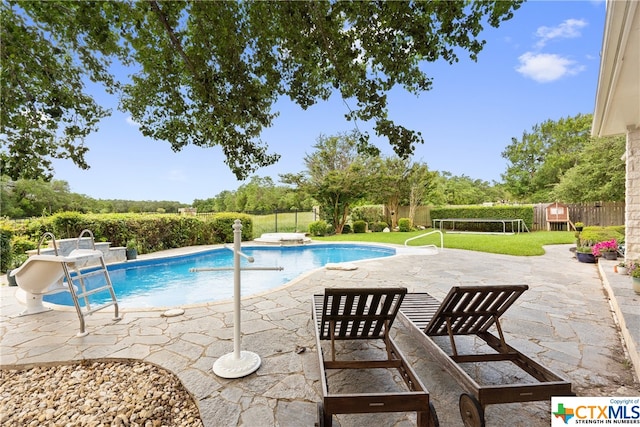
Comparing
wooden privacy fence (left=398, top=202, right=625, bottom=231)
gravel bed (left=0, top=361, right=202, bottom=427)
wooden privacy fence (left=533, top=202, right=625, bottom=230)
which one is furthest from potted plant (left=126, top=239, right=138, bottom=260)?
wooden privacy fence (left=533, top=202, right=625, bottom=230)

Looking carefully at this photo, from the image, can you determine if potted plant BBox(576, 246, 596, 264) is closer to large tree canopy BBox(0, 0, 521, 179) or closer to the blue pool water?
the blue pool water

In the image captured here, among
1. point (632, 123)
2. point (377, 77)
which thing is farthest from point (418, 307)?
point (632, 123)

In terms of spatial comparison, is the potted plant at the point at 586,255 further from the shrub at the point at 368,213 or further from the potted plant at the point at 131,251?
the potted plant at the point at 131,251

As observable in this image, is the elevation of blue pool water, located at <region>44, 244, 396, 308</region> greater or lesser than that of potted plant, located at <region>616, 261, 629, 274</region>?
lesser

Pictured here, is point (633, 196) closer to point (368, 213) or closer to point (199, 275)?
point (199, 275)

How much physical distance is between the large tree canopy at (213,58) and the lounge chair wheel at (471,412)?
8.37 feet

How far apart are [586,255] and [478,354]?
639 centimetres

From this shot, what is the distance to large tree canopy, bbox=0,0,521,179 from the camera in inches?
121

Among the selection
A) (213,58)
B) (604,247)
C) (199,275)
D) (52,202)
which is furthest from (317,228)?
(52,202)

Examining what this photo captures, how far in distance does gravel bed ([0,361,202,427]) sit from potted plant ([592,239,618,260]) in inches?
328

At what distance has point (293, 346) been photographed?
2.94 metres

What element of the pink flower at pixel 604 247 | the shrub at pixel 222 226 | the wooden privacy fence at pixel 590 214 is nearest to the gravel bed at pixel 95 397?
the pink flower at pixel 604 247

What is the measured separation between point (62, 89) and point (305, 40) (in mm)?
2999

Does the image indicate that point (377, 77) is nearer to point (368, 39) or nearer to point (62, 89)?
point (368, 39)
